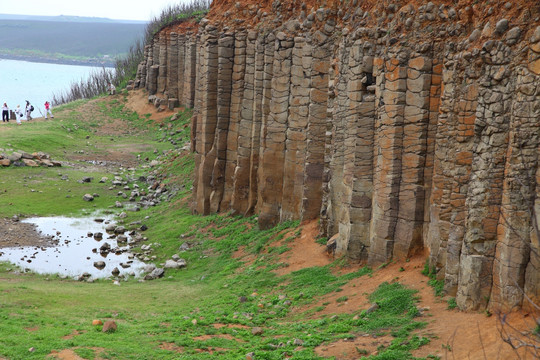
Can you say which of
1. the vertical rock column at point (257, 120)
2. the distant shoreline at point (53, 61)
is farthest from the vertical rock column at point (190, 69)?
the distant shoreline at point (53, 61)

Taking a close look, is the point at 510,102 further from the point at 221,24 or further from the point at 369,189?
the point at 221,24

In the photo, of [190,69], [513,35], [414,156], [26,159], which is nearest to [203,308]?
[414,156]

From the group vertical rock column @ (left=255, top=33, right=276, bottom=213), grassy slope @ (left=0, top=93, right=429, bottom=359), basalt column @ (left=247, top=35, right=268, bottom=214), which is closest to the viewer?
grassy slope @ (left=0, top=93, right=429, bottom=359)

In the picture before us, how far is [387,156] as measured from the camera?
17.0m

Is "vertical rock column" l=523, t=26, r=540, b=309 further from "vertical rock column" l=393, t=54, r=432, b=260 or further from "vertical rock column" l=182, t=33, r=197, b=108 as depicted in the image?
"vertical rock column" l=182, t=33, r=197, b=108

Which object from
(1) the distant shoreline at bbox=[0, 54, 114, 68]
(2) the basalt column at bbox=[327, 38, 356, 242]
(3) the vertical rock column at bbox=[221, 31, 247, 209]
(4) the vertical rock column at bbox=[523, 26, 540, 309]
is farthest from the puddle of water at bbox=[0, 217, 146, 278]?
(1) the distant shoreline at bbox=[0, 54, 114, 68]

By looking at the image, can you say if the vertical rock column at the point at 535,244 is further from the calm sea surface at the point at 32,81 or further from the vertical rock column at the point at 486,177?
the calm sea surface at the point at 32,81

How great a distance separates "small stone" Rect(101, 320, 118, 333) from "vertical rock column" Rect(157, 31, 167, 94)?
1623 inches

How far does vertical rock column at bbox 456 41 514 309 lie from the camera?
13117 millimetres

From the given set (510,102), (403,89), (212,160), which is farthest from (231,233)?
(510,102)

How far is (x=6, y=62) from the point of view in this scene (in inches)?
7293

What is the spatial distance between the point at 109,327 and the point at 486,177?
8.38m

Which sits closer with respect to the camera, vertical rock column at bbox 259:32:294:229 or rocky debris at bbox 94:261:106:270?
vertical rock column at bbox 259:32:294:229

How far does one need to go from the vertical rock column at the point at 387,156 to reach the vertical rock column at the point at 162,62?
132 ft
